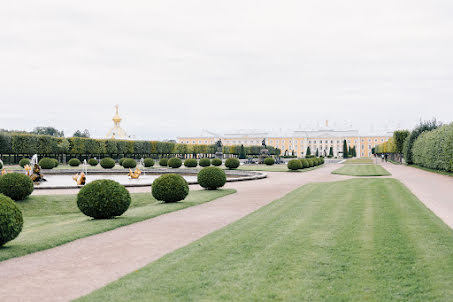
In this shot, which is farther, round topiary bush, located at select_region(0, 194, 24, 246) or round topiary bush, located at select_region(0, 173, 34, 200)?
round topiary bush, located at select_region(0, 173, 34, 200)

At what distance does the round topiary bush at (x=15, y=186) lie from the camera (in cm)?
1277

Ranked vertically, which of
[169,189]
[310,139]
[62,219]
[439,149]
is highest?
[310,139]

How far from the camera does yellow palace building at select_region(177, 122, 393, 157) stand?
121m

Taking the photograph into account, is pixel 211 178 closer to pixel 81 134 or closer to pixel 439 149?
Result: pixel 439 149

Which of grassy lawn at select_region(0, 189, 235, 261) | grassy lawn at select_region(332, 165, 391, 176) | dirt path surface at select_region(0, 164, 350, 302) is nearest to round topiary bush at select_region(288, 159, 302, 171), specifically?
grassy lawn at select_region(332, 165, 391, 176)

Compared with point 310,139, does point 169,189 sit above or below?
below

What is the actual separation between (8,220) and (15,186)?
7.47 m

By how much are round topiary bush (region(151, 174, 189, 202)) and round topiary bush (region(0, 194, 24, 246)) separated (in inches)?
245

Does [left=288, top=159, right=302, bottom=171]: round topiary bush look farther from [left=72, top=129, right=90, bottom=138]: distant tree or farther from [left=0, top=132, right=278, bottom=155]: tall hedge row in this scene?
[left=72, top=129, right=90, bottom=138]: distant tree

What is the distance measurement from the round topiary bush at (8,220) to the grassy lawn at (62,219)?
0.30 metres

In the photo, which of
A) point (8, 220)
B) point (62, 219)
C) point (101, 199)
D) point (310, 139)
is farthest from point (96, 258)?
point (310, 139)

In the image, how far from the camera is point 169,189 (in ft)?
40.9

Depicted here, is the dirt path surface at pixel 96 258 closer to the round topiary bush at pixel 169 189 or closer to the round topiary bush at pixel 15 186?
the round topiary bush at pixel 169 189

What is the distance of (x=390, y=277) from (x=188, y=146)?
77591mm
